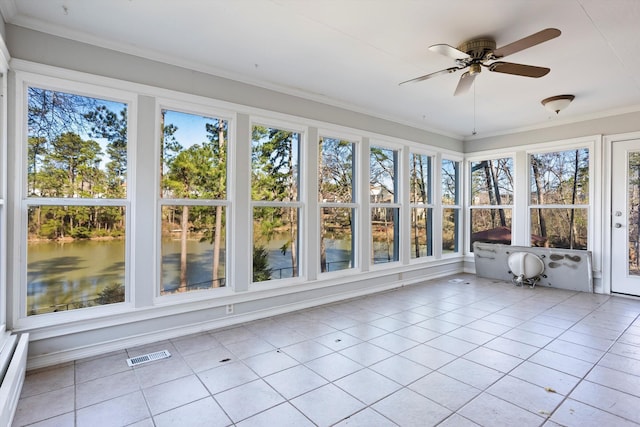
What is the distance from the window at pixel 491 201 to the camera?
249 inches

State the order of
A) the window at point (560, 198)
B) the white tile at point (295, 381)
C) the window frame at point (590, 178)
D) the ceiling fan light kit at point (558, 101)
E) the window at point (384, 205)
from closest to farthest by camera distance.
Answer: the white tile at point (295, 381), the ceiling fan light kit at point (558, 101), the window frame at point (590, 178), the window at point (384, 205), the window at point (560, 198)

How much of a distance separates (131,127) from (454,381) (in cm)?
349

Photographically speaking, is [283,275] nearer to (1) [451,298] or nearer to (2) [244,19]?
(1) [451,298]

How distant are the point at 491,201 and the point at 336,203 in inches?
139

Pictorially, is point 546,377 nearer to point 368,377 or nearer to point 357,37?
point 368,377

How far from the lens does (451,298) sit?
4879mm

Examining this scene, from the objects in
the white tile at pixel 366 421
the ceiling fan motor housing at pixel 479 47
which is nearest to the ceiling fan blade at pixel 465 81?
the ceiling fan motor housing at pixel 479 47

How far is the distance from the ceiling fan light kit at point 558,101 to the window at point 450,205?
2.18 m

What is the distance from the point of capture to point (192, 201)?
139 inches

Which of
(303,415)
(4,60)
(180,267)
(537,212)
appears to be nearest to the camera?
(303,415)

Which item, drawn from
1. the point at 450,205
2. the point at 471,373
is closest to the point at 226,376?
the point at 471,373

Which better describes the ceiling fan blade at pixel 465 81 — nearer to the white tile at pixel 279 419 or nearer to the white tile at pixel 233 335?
the white tile at pixel 279 419

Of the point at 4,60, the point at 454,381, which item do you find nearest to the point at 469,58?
the point at 454,381

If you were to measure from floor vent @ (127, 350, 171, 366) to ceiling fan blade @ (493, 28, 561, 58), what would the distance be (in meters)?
3.77
